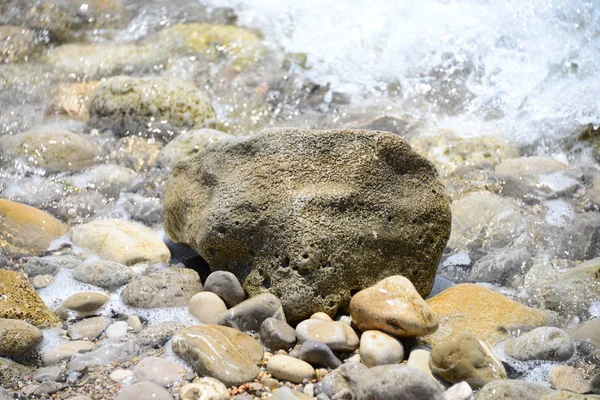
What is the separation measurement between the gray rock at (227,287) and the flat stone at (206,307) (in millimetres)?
34

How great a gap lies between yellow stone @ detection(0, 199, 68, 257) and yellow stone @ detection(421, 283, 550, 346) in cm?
241

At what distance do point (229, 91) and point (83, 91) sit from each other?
4.94ft

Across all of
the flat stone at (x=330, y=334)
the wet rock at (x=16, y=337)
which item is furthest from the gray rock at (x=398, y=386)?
the wet rock at (x=16, y=337)

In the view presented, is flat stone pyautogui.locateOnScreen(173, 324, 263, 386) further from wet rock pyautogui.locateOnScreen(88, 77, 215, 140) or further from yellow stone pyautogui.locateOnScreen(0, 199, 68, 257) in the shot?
wet rock pyautogui.locateOnScreen(88, 77, 215, 140)

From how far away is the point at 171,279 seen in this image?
3461 mm

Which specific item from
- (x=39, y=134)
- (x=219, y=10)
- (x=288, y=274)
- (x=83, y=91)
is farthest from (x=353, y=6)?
(x=288, y=274)

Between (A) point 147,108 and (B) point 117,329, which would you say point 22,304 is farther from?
(A) point 147,108

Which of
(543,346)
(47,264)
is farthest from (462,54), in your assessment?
(47,264)

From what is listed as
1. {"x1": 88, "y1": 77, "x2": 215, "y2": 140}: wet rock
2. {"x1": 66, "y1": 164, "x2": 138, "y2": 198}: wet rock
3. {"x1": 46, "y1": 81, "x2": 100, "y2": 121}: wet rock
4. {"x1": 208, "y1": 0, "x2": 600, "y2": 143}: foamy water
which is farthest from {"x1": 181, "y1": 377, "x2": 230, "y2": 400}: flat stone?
{"x1": 46, "y1": 81, "x2": 100, "y2": 121}: wet rock

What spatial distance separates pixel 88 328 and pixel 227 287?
27.7 inches

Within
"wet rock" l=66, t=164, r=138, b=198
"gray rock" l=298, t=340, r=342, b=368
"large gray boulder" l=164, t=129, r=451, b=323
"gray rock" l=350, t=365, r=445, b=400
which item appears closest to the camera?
"gray rock" l=350, t=365, r=445, b=400

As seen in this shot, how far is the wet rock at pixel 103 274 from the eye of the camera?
3.53 m

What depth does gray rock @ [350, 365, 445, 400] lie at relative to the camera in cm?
242

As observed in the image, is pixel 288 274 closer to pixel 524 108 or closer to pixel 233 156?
pixel 233 156
